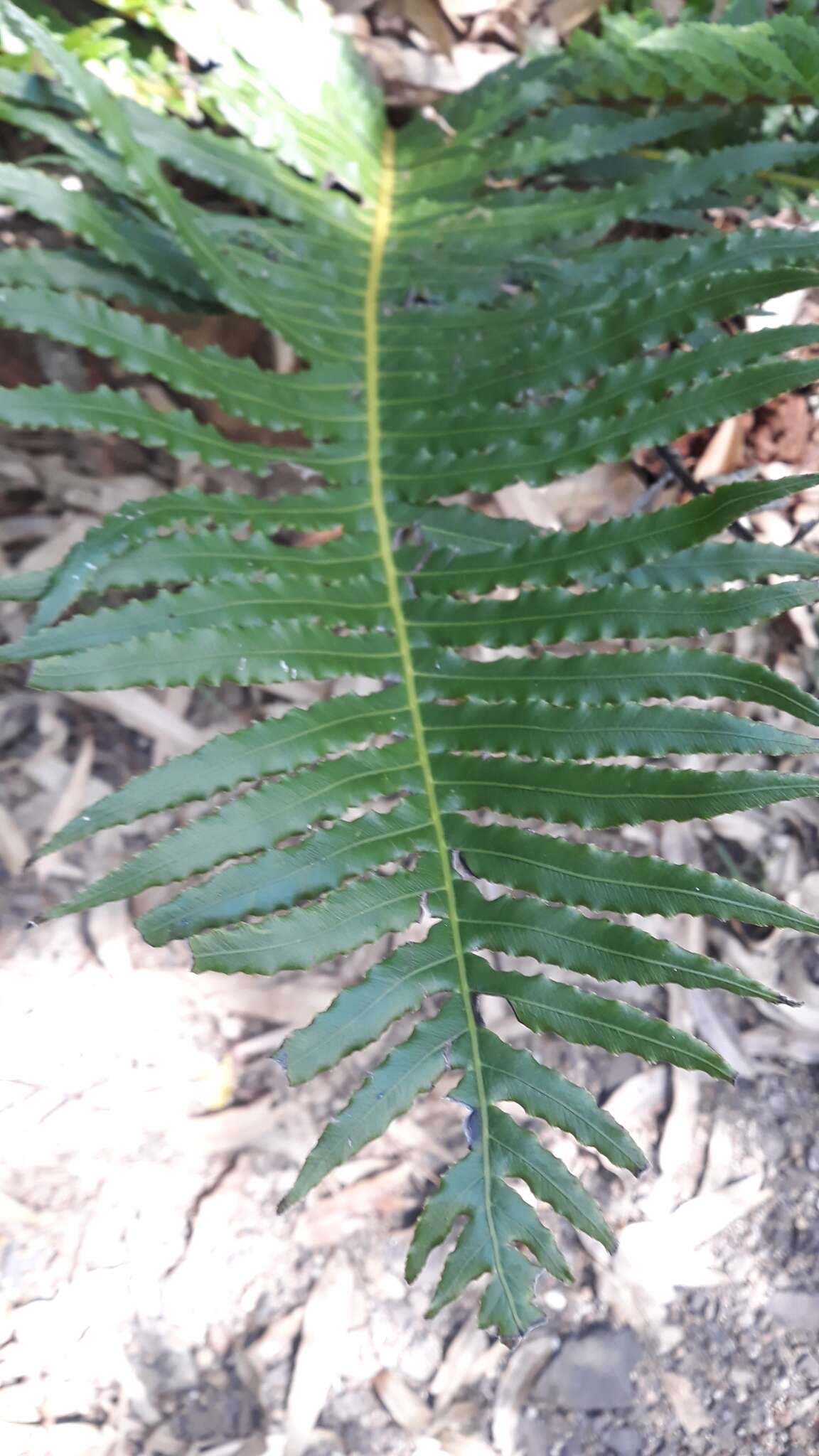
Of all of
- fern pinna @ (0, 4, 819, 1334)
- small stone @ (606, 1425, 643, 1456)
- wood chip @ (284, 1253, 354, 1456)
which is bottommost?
small stone @ (606, 1425, 643, 1456)

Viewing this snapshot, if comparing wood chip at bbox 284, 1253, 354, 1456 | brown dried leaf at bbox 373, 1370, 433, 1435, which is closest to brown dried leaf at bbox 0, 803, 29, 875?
wood chip at bbox 284, 1253, 354, 1456

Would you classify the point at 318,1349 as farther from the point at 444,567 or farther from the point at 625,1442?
the point at 444,567

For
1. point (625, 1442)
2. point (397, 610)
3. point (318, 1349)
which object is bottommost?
point (625, 1442)

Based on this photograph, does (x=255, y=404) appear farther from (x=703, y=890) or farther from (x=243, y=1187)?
(x=243, y=1187)

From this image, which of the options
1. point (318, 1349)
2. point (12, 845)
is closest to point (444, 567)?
point (12, 845)

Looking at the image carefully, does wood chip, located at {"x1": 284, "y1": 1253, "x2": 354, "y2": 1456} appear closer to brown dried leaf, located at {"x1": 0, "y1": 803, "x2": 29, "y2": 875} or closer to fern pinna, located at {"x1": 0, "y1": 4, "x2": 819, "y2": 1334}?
fern pinna, located at {"x1": 0, "y1": 4, "x2": 819, "y2": 1334}

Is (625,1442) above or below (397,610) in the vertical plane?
below

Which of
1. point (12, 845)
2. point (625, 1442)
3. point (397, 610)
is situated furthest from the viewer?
point (12, 845)
